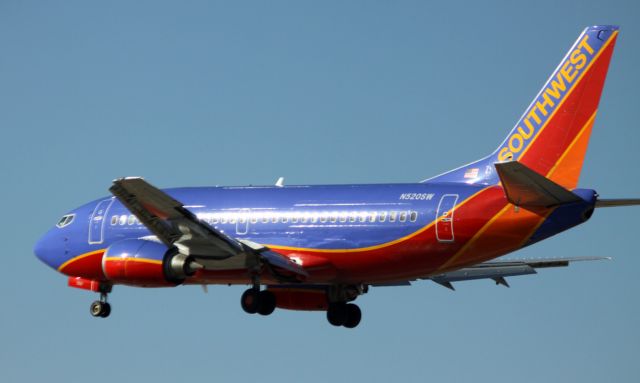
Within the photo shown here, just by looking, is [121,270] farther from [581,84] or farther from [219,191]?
[581,84]

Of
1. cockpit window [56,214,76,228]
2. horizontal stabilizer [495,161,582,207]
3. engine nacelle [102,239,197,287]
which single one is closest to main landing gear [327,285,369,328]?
engine nacelle [102,239,197,287]

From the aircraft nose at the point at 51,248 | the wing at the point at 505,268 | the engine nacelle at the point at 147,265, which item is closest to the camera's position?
the engine nacelle at the point at 147,265

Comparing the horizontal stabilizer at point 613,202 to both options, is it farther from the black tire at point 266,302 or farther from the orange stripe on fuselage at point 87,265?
the orange stripe on fuselage at point 87,265

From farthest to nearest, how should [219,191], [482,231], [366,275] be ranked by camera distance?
[219,191] < [366,275] < [482,231]

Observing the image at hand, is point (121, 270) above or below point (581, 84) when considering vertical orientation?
below

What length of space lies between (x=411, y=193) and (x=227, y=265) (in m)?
6.92

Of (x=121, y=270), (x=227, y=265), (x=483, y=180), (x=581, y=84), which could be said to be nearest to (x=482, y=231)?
(x=483, y=180)

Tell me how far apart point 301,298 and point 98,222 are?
803 centimetres

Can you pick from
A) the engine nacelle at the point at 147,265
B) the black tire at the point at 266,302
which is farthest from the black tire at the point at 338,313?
the engine nacelle at the point at 147,265

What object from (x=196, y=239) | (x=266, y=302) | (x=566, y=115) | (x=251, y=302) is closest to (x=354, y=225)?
(x=251, y=302)

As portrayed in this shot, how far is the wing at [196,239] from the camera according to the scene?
47.1 metres

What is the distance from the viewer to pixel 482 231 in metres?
45.6

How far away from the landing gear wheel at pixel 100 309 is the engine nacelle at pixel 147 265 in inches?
166

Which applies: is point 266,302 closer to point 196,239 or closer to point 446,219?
point 196,239
